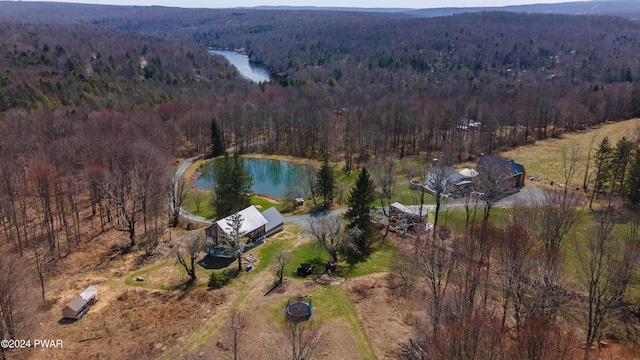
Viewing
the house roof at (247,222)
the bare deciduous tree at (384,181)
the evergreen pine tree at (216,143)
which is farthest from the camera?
the evergreen pine tree at (216,143)

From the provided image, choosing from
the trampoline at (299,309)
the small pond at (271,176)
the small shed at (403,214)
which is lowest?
the small pond at (271,176)

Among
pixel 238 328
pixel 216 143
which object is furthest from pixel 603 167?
pixel 216 143

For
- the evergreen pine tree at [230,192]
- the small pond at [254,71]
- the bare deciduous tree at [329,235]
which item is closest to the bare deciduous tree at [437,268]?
the bare deciduous tree at [329,235]

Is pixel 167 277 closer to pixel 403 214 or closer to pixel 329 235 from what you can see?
pixel 329 235

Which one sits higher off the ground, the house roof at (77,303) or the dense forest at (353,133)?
the dense forest at (353,133)

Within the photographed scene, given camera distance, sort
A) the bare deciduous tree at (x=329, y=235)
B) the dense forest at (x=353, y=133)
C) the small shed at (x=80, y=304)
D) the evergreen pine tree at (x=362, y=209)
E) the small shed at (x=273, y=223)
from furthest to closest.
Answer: the small shed at (x=273, y=223), the evergreen pine tree at (x=362, y=209), the bare deciduous tree at (x=329, y=235), the small shed at (x=80, y=304), the dense forest at (x=353, y=133)

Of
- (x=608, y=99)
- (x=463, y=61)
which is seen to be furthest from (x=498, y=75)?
(x=608, y=99)

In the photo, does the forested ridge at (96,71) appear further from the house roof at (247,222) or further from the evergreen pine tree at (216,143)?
the house roof at (247,222)
